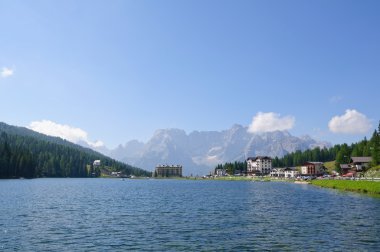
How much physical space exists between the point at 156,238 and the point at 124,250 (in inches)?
246

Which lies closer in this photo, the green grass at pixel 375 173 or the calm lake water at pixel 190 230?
the calm lake water at pixel 190 230

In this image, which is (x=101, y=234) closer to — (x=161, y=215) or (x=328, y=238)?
(x=161, y=215)

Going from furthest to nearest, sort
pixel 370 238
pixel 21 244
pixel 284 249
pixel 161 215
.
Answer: pixel 161 215
pixel 370 238
pixel 21 244
pixel 284 249

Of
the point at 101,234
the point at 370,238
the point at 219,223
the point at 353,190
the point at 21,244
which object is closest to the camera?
the point at 21,244

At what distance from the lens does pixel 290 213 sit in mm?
65188

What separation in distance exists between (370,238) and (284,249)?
11621 millimetres

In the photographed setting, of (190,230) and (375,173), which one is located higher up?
(375,173)

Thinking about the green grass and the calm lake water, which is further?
the green grass

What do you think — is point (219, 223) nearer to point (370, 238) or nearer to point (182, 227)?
point (182, 227)

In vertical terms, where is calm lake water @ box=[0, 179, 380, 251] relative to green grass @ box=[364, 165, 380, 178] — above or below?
below

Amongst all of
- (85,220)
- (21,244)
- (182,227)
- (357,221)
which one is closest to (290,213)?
(357,221)

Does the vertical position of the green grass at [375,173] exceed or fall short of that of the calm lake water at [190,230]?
it exceeds it

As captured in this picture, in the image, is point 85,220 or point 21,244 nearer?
point 21,244

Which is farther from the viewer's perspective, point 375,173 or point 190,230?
point 375,173
